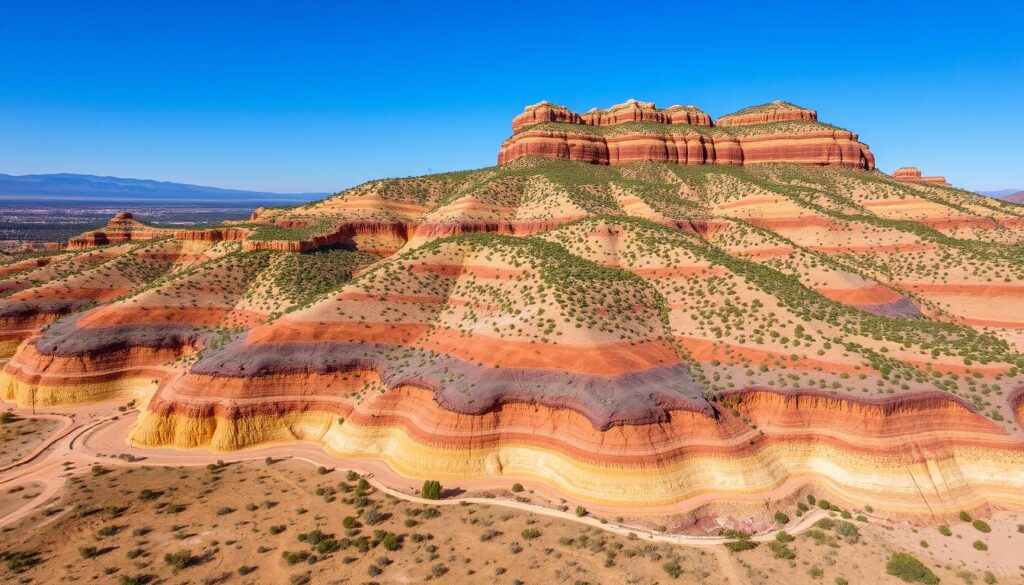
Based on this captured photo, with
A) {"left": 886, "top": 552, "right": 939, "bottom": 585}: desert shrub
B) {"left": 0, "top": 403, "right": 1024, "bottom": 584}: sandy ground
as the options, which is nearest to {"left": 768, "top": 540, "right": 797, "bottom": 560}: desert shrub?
{"left": 0, "top": 403, "right": 1024, "bottom": 584}: sandy ground

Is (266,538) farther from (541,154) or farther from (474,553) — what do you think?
Result: (541,154)

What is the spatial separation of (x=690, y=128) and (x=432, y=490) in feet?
336

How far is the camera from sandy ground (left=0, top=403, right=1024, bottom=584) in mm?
26016

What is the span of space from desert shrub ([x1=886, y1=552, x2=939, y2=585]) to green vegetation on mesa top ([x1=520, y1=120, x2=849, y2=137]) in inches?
3573

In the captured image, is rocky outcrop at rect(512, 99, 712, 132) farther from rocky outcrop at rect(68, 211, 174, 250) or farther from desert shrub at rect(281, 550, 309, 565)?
desert shrub at rect(281, 550, 309, 565)

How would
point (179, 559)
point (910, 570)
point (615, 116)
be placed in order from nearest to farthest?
point (910, 570)
point (179, 559)
point (615, 116)

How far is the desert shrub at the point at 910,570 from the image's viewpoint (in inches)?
982

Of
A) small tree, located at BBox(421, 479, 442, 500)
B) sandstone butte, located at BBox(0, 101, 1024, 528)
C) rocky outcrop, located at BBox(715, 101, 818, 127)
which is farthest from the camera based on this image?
rocky outcrop, located at BBox(715, 101, 818, 127)

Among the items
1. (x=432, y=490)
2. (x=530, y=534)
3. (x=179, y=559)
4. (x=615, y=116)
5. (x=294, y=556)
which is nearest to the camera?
(x=179, y=559)

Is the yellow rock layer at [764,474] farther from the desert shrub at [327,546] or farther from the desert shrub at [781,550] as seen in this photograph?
the desert shrub at [327,546]

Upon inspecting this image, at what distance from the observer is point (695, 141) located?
10019 centimetres

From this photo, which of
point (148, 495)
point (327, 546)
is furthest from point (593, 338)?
point (148, 495)

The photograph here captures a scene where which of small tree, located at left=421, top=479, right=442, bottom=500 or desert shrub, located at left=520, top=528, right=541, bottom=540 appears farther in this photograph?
small tree, located at left=421, top=479, right=442, bottom=500

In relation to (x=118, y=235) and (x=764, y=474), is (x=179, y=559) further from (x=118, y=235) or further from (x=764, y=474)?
(x=118, y=235)
